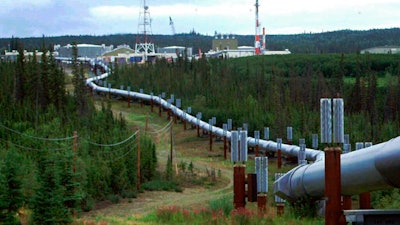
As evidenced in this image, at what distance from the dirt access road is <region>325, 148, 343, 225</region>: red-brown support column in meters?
7.94

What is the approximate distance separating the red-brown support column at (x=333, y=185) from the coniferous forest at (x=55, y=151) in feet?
19.0

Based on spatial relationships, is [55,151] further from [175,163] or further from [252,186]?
[175,163]

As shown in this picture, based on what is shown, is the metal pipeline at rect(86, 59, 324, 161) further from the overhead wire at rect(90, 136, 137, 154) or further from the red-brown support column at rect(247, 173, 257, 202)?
the overhead wire at rect(90, 136, 137, 154)

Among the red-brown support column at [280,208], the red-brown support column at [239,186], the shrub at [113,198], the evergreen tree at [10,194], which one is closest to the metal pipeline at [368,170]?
the red-brown support column at [280,208]

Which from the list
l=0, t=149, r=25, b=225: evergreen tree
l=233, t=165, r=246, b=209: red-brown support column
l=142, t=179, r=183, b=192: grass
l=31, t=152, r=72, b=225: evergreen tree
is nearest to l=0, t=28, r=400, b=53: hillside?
l=142, t=179, r=183, b=192: grass

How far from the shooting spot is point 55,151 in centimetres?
1919

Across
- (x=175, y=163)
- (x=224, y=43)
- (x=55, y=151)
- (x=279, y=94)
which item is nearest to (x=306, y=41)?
(x=224, y=43)


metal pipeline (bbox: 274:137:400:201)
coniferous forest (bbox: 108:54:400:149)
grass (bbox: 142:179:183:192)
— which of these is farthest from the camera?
coniferous forest (bbox: 108:54:400:149)

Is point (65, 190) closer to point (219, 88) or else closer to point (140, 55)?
point (219, 88)

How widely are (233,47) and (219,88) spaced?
68.8 m

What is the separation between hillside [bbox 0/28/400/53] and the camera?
117 meters

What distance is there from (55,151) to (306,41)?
454 ft

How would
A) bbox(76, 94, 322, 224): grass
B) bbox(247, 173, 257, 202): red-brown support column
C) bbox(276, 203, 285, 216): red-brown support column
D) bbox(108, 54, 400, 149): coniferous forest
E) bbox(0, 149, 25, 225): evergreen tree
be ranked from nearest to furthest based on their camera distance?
bbox(76, 94, 322, 224): grass
bbox(0, 149, 25, 225): evergreen tree
bbox(276, 203, 285, 216): red-brown support column
bbox(247, 173, 257, 202): red-brown support column
bbox(108, 54, 400, 149): coniferous forest

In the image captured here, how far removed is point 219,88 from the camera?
4466cm
